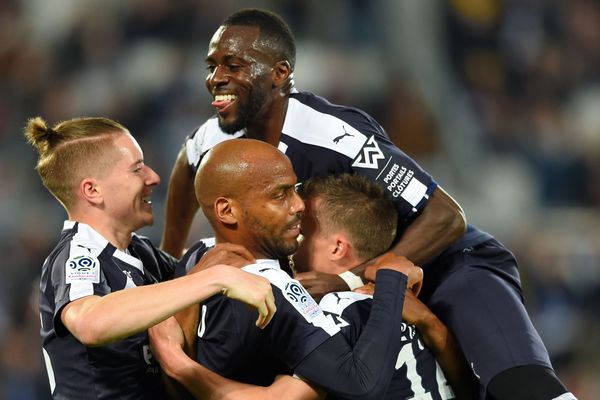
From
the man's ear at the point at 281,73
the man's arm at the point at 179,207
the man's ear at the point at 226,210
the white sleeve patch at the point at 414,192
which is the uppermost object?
the man's ear at the point at 281,73

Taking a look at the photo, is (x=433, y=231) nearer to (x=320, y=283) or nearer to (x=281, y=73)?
(x=320, y=283)

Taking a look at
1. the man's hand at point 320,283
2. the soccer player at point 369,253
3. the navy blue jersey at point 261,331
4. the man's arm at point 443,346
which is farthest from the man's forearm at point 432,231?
the navy blue jersey at point 261,331

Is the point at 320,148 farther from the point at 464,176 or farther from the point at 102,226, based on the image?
the point at 464,176

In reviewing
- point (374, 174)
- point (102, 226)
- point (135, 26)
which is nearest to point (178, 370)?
point (102, 226)

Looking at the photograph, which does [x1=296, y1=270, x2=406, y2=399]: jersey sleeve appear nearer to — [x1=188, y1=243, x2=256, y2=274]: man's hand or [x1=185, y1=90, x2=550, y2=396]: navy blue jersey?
[x1=188, y1=243, x2=256, y2=274]: man's hand

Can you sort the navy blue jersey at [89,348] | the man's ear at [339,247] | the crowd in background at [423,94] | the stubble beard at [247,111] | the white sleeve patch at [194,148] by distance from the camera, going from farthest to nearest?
the crowd in background at [423,94] < the white sleeve patch at [194,148] < the stubble beard at [247,111] < the man's ear at [339,247] < the navy blue jersey at [89,348]

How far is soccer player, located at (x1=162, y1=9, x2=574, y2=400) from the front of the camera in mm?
4383

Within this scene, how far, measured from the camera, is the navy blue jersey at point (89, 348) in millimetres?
3965

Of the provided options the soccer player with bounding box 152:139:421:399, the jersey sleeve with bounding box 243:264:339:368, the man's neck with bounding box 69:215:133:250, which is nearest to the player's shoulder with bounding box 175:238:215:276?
the man's neck with bounding box 69:215:133:250

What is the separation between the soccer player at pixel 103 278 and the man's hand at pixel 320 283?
1.54 ft

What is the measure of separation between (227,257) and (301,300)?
289mm

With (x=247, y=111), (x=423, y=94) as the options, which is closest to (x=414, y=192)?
(x=247, y=111)

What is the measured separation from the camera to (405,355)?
4215 millimetres

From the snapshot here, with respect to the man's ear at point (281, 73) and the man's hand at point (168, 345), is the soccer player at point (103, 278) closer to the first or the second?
the man's hand at point (168, 345)
